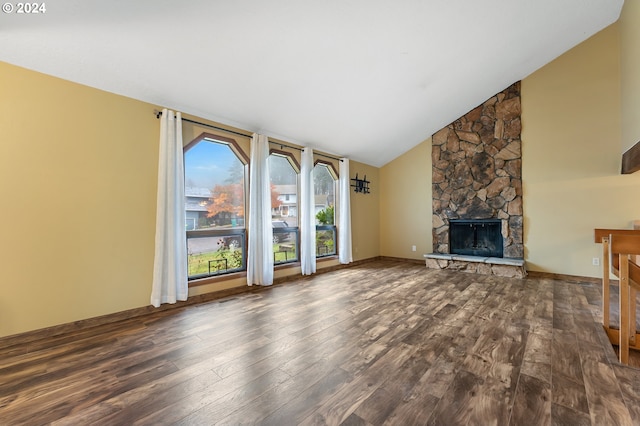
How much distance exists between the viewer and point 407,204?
649cm

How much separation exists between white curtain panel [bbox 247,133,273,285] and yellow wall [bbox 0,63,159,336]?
129 cm

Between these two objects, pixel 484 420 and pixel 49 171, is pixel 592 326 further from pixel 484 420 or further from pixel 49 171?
pixel 49 171

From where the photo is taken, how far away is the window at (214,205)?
3613 millimetres

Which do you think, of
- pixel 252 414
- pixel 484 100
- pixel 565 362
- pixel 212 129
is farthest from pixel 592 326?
pixel 212 129

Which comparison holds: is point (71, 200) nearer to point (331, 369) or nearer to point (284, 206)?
point (284, 206)

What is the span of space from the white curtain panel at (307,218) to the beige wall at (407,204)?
259 cm

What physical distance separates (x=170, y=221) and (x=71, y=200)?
0.90 metres

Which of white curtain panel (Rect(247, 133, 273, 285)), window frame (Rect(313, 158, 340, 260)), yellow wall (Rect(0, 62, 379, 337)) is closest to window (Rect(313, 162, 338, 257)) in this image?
window frame (Rect(313, 158, 340, 260))

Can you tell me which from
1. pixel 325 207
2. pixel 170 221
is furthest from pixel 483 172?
pixel 170 221

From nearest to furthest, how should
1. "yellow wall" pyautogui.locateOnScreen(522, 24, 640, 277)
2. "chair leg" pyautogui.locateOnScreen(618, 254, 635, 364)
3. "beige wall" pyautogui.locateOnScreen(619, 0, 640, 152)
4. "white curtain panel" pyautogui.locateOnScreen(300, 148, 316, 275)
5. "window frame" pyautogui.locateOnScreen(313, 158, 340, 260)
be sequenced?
"chair leg" pyautogui.locateOnScreen(618, 254, 635, 364)
"beige wall" pyautogui.locateOnScreen(619, 0, 640, 152)
"yellow wall" pyautogui.locateOnScreen(522, 24, 640, 277)
"white curtain panel" pyautogui.locateOnScreen(300, 148, 316, 275)
"window frame" pyautogui.locateOnScreen(313, 158, 340, 260)

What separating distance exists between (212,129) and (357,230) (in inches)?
150

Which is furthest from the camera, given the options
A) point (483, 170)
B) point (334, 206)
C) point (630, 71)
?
point (334, 206)

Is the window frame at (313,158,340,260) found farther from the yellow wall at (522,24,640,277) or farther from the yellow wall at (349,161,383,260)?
the yellow wall at (522,24,640,277)

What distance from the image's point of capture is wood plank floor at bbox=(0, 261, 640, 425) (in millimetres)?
1477
